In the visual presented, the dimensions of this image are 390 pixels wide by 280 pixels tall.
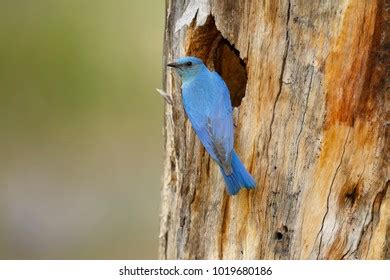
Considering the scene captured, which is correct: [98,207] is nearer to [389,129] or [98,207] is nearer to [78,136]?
[78,136]

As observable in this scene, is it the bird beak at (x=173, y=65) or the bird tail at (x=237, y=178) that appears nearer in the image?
the bird tail at (x=237, y=178)

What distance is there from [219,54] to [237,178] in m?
0.72

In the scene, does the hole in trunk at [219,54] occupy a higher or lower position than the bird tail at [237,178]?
higher

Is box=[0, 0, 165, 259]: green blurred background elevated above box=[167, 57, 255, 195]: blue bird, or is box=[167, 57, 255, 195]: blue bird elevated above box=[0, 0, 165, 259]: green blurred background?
box=[167, 57, 255, 195]: blue bird

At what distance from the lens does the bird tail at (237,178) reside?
4332 millimetres

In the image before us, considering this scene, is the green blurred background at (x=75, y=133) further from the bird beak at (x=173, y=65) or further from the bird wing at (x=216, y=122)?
the bird wing at (x=216, y=122)

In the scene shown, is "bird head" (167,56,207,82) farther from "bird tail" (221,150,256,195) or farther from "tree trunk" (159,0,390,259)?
"bird tail" (221,150,256,195)

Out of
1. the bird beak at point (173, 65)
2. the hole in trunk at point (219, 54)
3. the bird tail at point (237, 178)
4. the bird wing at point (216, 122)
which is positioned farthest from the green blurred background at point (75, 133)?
the bird tail at point (237, 178)

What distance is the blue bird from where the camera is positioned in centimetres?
431

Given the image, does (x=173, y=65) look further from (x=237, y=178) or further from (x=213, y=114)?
(x=237, y=178)

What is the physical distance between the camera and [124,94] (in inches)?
330

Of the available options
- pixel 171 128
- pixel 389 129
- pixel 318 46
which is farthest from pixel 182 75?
pixel 389 129

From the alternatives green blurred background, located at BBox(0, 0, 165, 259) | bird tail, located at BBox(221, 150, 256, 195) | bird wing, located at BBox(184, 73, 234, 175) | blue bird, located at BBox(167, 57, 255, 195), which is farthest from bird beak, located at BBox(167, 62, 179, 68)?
green blurred background, located at BBox(0, 0, 165, 259)

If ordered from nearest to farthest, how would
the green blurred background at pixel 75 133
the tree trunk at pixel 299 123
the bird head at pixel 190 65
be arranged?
1. the tree trunk at pixel 299 123
2. the bird head at pixel 190 65
3. the green blurred background at pixel 75 133
